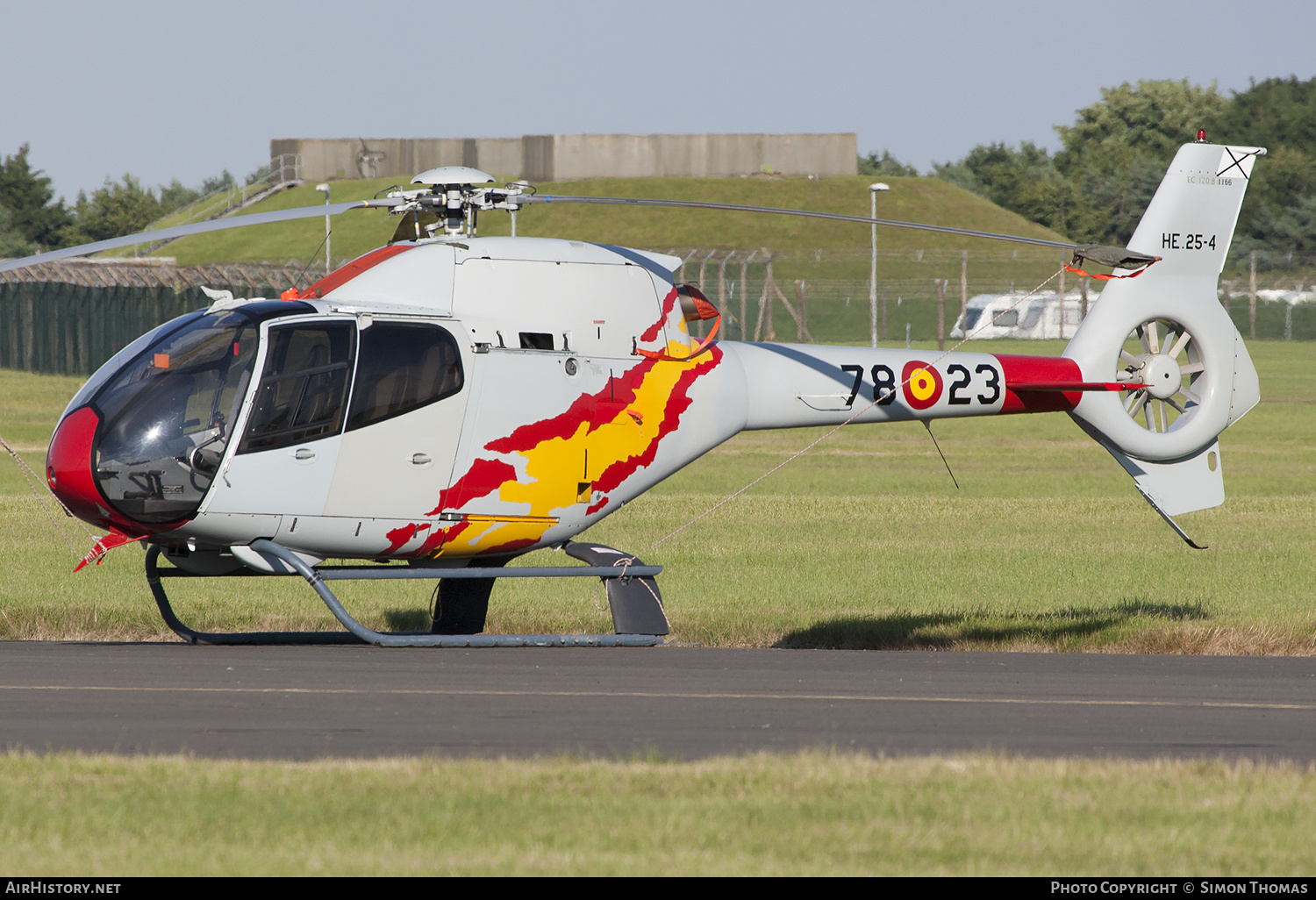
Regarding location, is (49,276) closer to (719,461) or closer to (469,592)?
(719,461)

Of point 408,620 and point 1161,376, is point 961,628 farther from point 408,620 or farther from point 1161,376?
point 408,620

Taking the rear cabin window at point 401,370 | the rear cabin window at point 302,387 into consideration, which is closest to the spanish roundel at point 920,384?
the rear cabin window at point 401,370

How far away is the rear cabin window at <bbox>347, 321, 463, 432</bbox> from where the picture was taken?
39.0ft

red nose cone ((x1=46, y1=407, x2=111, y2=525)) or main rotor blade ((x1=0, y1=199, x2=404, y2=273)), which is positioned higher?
main rotor blade ((x1=0, y1=199, x2=404, y2=273))

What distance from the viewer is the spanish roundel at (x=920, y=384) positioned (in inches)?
566

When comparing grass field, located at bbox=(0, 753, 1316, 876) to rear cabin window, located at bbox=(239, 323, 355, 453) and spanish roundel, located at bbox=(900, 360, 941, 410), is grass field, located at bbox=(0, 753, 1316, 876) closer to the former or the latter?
rear cabin window, located at bbox=(239, 323, 355, 453)

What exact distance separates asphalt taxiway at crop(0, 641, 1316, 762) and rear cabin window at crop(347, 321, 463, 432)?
1.80m

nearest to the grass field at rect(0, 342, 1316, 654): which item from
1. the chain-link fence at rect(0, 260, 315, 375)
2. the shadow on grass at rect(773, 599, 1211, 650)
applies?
the shadow on grass at rect(773, 599, 1211, 650)

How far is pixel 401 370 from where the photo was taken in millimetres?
12055

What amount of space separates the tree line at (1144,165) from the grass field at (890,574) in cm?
7371

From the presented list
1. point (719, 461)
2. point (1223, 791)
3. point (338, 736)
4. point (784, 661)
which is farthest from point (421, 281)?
point (719, 461)

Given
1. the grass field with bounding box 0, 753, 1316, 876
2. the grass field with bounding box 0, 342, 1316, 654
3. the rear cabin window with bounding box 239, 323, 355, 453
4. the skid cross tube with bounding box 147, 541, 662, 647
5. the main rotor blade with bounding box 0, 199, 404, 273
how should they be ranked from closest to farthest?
1. the grass field with bounding box 0, 753, 1316, 876
2. the main rotor blade with bounding box 0, 199, 404, 273
3. the rear cabin window with bounding box 239, 323, 355, 453
4. the skid cross tube with bounding box 147, 541, 662, 647
5. the grass field with bounding box 0, 342, 1316, 654

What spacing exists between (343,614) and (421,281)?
2.66 meters

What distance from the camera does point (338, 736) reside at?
330 inches
